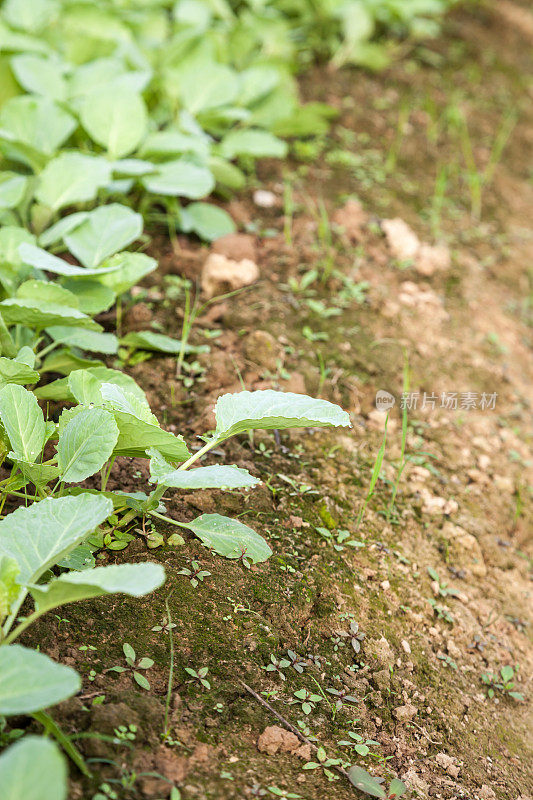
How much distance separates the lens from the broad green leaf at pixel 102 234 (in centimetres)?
170

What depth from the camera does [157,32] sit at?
2.91m

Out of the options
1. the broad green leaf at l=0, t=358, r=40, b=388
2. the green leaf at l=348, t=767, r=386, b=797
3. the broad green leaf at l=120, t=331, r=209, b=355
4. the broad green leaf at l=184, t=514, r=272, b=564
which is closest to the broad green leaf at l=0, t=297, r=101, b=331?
the broad green leaf at l=0, t=358, r=40, b=388

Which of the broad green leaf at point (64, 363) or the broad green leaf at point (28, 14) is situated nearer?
the broad green leaf at point (64, 363)

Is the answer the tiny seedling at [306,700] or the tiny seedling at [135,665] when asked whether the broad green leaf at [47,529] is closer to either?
the tiny seedling at [135,665]

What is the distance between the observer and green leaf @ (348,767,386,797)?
109cm

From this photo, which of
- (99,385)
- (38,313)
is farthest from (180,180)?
(99,385)

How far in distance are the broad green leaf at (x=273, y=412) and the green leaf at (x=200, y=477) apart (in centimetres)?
9

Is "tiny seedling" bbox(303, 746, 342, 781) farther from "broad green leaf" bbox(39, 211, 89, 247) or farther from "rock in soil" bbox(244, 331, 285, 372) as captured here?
"broad green leaf" bbox(39, 211, 89, 247)

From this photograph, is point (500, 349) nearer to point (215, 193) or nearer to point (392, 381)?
point (392, 381)

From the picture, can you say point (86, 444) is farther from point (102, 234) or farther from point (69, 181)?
point (69, 181)

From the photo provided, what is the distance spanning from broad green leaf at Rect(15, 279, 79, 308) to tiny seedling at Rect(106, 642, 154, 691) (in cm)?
73

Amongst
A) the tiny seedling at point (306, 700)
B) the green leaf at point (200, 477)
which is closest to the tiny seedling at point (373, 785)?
the tiny seedling at point (306, 700)

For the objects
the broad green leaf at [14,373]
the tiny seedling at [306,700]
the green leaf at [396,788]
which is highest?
the broad green leaf at [14,373]

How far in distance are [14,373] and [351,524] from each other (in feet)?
2.54
